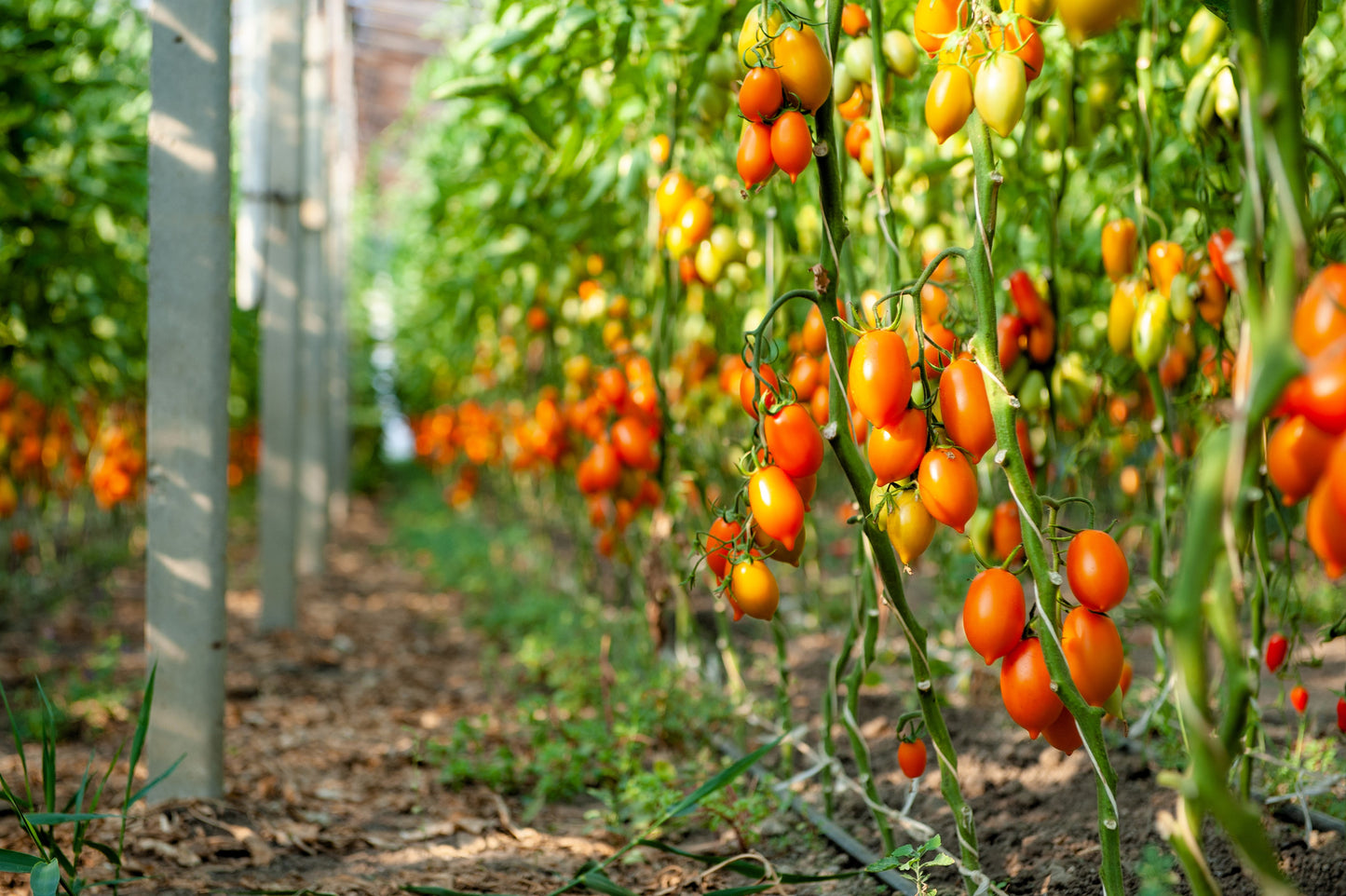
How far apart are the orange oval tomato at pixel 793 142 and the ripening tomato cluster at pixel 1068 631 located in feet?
1.54

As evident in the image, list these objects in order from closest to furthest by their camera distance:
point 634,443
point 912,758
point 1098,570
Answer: point 1098,570, point 912,758, point 634,443

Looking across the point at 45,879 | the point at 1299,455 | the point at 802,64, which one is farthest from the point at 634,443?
the point at 1299,455

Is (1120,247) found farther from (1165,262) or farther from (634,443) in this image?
(634,443)

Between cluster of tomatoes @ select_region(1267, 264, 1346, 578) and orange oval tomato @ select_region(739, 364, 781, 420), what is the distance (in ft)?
1.67

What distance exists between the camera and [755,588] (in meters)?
1.11

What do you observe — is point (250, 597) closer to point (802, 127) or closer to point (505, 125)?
point (505, 125)

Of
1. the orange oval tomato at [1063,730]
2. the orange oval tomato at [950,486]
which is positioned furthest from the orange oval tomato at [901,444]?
the orange oval tomato at [1063,730]

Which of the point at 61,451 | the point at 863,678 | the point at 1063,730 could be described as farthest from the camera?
the point at 61,451

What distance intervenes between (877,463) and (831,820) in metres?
0.93

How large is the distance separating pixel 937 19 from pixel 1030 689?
2.28 ft

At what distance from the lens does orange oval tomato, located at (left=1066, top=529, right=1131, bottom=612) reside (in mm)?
897

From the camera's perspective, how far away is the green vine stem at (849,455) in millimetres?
1106

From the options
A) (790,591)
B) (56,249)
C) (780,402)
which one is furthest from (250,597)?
(780,402)

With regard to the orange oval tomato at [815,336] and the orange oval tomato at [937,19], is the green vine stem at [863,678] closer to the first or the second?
the orange oval tomato at [815,336]
